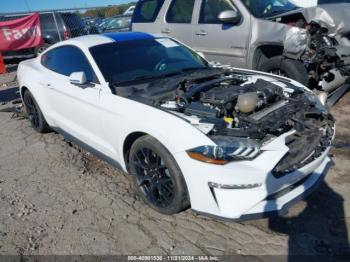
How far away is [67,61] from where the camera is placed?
4.36 meters

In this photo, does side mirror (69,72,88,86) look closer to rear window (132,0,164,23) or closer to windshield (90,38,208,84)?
windshield (90,38,208,84)

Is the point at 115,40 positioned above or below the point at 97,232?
above

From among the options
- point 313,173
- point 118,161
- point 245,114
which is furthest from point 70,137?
point 313,173

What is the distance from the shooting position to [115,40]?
13.6ft

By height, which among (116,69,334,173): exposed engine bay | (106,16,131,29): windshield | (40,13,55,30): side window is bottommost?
(106,16,131,29): windshield

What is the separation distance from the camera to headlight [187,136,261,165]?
2586 mm

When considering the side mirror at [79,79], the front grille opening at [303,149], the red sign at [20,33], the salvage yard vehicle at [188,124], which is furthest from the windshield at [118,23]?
the front grille opening at [303,149]

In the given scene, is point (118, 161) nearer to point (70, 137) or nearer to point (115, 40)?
point (70, 137)

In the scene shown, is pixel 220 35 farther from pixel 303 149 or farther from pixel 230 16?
pixel 303 149

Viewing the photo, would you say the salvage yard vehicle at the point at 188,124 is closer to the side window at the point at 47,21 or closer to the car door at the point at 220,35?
the car door at the point at 220,35

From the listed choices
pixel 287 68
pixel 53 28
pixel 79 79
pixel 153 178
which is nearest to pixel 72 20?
pixel 53 28

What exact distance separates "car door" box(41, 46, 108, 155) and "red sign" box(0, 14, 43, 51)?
8.85m

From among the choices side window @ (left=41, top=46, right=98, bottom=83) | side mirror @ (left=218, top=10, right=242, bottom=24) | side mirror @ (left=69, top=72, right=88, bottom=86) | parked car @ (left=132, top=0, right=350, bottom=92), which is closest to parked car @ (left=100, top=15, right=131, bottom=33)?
parked car @ (left=132, top=0, right=350, bottom=92)

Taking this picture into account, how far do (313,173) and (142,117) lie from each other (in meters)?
1.58
